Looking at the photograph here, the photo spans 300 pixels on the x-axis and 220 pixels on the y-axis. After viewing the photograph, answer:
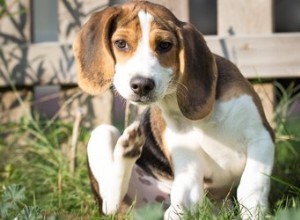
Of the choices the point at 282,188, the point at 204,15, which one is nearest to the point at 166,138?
the point at 282,188

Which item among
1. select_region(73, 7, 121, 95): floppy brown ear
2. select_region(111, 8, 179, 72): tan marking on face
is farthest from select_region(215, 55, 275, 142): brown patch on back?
select_region(73, 7, 121, 95): floppy brown ear

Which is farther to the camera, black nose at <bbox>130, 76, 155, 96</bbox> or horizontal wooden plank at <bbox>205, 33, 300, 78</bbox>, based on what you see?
horizontal wooden plank at <bbox>205, 33, 300, 78</bbox>

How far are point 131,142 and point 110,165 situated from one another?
30 centimetres

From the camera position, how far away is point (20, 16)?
17.3ft

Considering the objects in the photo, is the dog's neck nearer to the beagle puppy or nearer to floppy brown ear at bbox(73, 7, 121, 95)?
the beagle puppy

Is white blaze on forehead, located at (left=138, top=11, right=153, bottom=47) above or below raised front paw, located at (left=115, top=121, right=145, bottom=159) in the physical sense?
above

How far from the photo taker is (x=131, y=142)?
10.7 feet

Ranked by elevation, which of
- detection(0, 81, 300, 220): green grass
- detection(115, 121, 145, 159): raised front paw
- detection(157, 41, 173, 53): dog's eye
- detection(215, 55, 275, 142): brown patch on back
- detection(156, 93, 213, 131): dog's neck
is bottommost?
detection(0, 81, 300, 220): green grass

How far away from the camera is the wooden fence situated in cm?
479

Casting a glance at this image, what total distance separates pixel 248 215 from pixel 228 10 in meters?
2.24

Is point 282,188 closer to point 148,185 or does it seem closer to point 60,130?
point 148,185

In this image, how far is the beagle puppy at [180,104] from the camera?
9.97 ft

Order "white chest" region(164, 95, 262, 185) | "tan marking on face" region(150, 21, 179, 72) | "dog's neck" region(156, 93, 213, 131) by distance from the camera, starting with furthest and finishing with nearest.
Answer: "dog's neck" region(156, 93, 213, 131)
"white chest" region(164, 95, 262, 185)
"tan marking on face" region(150, 21, 179, 72)

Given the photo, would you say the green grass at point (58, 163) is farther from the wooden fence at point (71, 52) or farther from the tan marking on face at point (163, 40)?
Answer: the tan marking on face at point (163, 40)
